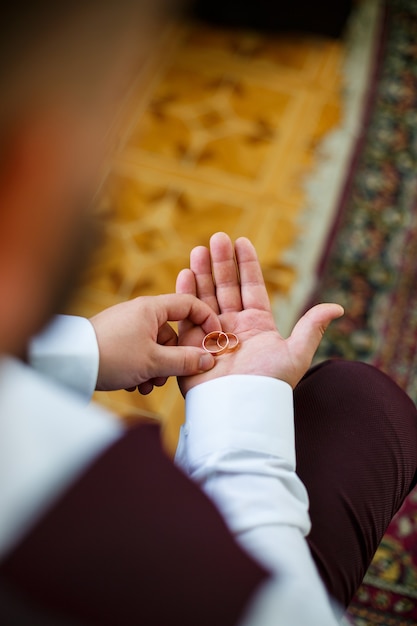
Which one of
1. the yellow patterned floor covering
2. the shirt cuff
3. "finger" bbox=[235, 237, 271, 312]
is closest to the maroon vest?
the shirt cuff

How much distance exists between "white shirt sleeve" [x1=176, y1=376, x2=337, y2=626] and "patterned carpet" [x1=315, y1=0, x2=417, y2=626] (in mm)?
554

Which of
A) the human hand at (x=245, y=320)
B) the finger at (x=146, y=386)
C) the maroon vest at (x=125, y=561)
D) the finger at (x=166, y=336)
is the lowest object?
the finger at (x=146, y=386)

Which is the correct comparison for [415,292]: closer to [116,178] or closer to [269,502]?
[116,178]

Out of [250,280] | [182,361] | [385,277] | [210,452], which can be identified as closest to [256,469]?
[210,452]

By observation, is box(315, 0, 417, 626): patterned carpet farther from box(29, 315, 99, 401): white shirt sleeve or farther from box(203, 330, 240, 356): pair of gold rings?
box(29, 315, 99, 401): white shirt sleeve

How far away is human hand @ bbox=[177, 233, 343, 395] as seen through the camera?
81 cm

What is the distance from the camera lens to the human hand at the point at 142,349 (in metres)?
0.78

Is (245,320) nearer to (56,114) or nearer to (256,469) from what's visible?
(256,469)

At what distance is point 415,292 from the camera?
60.4 inches

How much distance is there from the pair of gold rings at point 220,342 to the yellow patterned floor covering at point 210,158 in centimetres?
54

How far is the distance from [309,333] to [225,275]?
15cm

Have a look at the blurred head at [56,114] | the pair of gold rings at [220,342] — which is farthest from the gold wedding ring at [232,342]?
the blurred head at [56,114]

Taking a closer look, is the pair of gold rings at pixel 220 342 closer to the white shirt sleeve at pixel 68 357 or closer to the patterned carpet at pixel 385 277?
the white shirt sleeve at pixel 68 357

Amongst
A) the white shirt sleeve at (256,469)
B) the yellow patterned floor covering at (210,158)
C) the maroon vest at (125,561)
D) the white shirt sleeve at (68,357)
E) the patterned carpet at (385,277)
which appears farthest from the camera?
the yellow patterned floor covering at (210,158)
